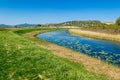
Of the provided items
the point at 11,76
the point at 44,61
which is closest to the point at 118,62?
the point at 44,61

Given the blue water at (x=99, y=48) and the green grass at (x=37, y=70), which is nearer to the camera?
the green grass at (x=37, y=70)

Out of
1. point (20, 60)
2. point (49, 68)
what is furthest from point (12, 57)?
point (49, 68)

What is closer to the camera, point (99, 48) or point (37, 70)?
point (37, 70)

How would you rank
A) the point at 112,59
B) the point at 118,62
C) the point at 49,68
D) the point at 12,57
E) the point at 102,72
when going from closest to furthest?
the point at 49,68
the point at 102,72
the point at 12,57
the point at 118,62
the point at 112,59

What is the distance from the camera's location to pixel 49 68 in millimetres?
20719

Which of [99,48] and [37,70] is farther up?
[37,70]

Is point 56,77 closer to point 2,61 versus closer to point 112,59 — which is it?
point 2,61

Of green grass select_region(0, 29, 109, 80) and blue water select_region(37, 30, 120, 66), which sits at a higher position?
green grass select_region(0, 29, 109, 80)

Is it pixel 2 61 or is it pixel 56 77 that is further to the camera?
pixel 2 61

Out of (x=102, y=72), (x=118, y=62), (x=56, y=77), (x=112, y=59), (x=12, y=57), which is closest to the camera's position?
(x=56, y=77)

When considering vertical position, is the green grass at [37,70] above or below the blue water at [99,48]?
above

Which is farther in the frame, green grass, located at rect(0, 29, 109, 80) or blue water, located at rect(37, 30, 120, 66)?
blue water, located at rect(37, 30, 120, 66)

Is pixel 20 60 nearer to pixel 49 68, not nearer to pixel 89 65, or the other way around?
pixel 49 68

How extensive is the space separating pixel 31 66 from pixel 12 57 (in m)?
4.64
